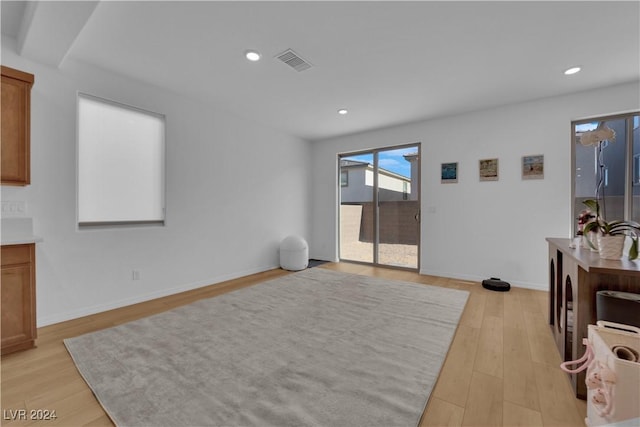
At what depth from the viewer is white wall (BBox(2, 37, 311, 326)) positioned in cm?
249

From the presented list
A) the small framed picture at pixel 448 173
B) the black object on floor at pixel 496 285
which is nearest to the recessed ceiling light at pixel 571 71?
the small framed picture at pixel 448 173

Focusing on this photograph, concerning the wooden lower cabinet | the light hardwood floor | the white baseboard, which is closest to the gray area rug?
the light hardwood floor

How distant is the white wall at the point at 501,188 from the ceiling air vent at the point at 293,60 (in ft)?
8.59

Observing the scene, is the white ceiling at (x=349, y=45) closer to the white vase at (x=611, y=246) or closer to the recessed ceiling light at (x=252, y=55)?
the recessed ceiling light at (x=252, y=55)

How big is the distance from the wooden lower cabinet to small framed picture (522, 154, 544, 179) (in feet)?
18.5

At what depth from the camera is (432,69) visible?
285cm

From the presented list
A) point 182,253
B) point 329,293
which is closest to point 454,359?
point 329,293

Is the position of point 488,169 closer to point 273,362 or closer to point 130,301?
point 273,362

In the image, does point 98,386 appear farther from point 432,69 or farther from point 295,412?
point 432,69

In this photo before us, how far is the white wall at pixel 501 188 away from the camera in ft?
11.5

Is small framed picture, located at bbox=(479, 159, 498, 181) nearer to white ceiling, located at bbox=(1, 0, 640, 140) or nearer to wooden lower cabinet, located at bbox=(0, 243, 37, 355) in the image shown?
white ceiling, located at bbox=(1, 0, 640, 140)

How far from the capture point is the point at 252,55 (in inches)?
101

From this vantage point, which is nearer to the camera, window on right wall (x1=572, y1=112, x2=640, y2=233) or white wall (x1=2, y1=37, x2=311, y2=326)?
white wall (x1=2, y1=37, x2=311, y2=326)

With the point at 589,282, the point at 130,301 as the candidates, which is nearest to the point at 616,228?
the point at 589,282
